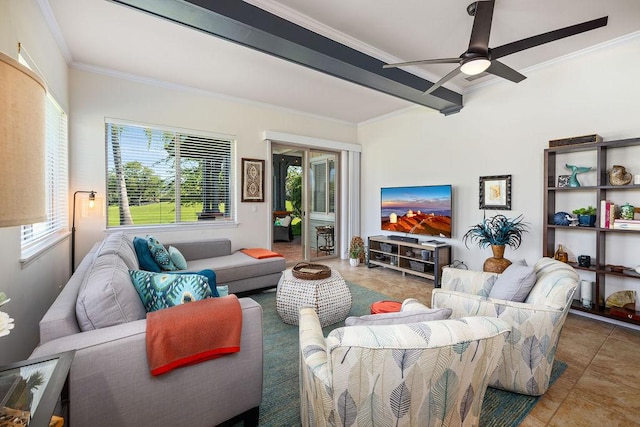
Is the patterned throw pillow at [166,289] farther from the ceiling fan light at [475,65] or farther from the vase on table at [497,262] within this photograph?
the vase on table at [497,262]

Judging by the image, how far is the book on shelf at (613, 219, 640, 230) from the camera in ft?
9.30

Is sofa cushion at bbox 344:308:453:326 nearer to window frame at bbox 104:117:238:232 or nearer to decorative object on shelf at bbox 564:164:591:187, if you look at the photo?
decorative object on shelf at bbox 564:164:591:187

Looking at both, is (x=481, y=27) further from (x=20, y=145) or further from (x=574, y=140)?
(x=20, y=145)

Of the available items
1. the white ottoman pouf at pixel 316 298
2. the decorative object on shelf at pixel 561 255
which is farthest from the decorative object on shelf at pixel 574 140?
the white ottoman pouf at pixel 316 298

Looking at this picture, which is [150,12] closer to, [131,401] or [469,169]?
[131,401]

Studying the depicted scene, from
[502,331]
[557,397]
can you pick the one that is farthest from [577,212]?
[502,331]

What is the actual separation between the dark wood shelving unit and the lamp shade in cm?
414

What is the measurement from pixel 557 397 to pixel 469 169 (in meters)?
3.16

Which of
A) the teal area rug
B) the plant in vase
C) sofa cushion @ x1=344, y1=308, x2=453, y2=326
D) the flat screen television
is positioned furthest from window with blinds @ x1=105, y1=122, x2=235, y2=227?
sofa cushion @ x1=344, y1=308, x2=453, y2=326

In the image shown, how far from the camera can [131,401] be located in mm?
1276

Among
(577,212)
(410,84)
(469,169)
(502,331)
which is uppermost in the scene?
(410,84)

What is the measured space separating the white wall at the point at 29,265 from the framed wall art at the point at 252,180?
241cm

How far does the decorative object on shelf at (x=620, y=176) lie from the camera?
294 centimetres

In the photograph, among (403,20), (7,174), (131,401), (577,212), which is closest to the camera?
(7,174)
